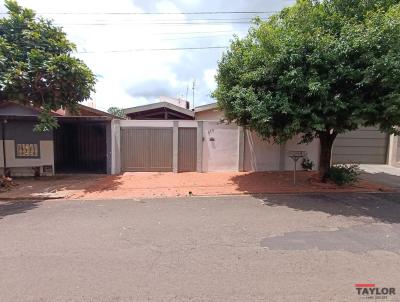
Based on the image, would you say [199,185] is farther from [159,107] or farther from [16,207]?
[159,107]

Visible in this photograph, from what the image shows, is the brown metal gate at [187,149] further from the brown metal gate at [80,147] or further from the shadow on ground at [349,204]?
the shadow on ground at [349,204]

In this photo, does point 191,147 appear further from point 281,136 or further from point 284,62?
point 284,62

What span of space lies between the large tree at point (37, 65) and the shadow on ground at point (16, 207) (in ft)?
8.80

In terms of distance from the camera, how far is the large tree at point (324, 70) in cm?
626

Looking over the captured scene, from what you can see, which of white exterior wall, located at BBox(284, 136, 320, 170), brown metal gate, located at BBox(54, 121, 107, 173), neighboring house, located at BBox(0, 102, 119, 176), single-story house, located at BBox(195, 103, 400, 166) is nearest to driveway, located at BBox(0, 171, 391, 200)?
neighboring house, located at BBox(0, 102, 119, 176)

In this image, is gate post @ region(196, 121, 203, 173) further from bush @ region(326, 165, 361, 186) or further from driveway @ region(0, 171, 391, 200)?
bush @ region(326, 165, 361, 186)

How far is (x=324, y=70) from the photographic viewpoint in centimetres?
677

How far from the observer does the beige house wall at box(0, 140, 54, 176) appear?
10758 mm

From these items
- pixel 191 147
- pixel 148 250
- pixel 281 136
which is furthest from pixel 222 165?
pixel 148 250

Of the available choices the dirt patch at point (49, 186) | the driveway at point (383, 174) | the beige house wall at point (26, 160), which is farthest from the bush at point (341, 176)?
the beige house wall at point (26, 160)

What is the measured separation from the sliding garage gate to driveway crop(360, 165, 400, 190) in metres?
0.67

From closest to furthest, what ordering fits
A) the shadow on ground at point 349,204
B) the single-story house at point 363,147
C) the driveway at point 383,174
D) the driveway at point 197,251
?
the driveway at point 197,251 < the shadow on ground at point 349,204 < the driveway at point 383,174 < the single-story house at point 363,147

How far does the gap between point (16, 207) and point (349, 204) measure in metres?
8.84

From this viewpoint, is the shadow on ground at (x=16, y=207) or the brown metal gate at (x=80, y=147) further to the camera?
the brown metal gate at (x=80, y=147)
